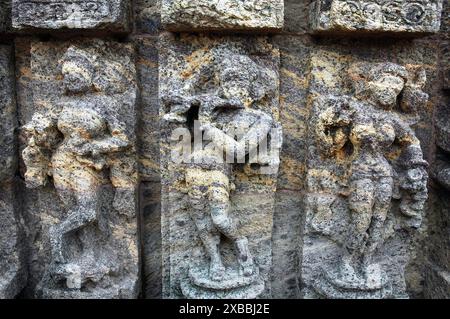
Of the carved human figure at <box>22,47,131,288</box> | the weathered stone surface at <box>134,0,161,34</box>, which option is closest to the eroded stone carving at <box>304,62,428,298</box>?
the weathered stone surface at <box>134,0,161,34</box>

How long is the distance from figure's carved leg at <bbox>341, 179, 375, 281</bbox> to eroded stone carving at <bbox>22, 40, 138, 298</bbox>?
Result: 4.87ft

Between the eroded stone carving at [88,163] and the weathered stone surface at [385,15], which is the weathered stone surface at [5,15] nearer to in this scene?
the eroded stone carving at [88,163]

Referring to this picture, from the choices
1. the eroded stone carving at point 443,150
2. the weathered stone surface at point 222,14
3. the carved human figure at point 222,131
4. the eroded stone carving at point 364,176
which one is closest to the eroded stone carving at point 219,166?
the carved human figure at point 222,131

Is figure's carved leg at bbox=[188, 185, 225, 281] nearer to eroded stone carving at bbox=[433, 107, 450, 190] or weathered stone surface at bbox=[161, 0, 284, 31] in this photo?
weathered stone surface at bbox=[161, 0, 284, 31]

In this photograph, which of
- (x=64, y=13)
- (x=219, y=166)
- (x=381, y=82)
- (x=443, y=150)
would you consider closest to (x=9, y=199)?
(x=64, y=13)

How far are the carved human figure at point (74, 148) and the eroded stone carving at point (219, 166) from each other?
0.42 metres

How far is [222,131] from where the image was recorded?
2.62 m

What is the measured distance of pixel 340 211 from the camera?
2.90 meters

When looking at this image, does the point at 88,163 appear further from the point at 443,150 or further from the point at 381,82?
the point at 443,150

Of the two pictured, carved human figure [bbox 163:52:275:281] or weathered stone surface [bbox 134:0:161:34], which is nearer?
carved human figure [bbox 163:52:275:281]

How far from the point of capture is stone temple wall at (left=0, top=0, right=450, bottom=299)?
8.52ft

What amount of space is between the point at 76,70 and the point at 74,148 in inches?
19.7

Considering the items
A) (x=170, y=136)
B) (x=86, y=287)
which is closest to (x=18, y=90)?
(x=170, y=136)

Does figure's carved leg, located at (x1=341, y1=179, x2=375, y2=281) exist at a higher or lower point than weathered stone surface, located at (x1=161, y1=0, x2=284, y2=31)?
lower
